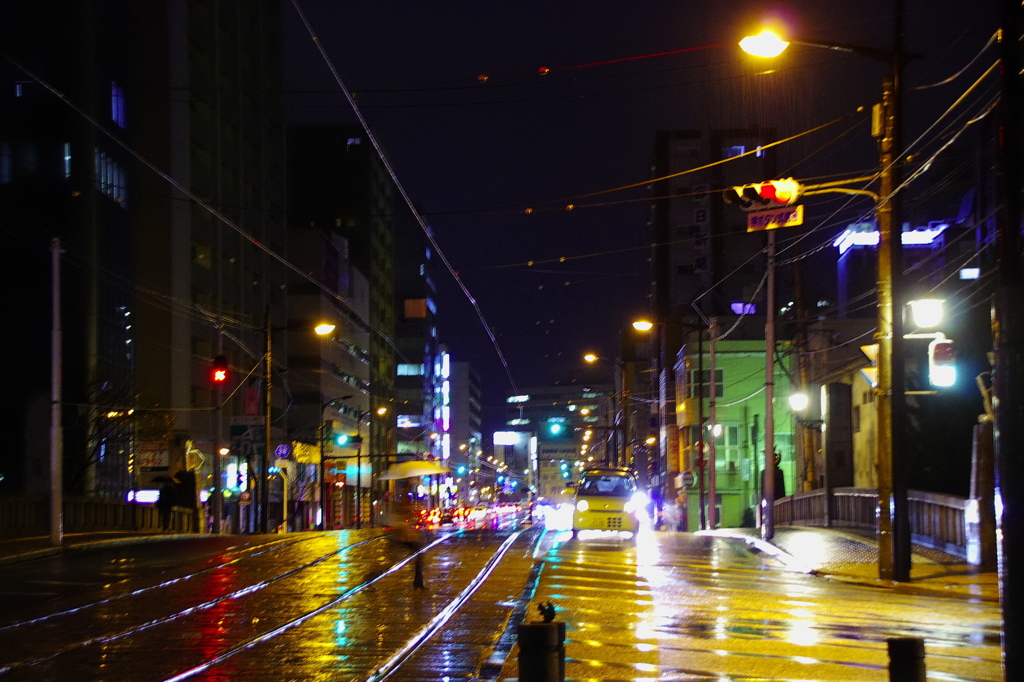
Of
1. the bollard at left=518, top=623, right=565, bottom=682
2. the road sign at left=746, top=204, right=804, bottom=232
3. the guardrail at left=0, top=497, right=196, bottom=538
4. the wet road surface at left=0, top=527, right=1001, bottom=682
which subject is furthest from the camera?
the guardrail at left=0, top=497, right=196, bottom=538

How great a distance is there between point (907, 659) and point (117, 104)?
49391 mm

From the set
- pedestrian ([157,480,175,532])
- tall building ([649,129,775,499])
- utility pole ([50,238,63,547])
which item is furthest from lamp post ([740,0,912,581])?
tall building ([649,129,775,499])

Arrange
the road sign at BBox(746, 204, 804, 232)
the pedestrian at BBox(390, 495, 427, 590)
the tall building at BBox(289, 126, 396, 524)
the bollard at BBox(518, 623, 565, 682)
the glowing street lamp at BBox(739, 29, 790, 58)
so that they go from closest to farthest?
the bollard at BBox(518, 623, 565, 682) → the glowing street lamp at BBox(739, 29, 790, 58) → the pedestrian at BBox(390, 495, 427, 590) → the road sign at BBox(746, 204, 804, 232) → the tall building at BBox(289, 126, 396, 524)

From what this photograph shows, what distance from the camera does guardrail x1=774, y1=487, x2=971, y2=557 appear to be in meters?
22.1

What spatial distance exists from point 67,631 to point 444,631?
15.1 ft

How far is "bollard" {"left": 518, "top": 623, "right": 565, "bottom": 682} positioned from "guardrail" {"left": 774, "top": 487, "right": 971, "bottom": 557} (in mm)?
14770

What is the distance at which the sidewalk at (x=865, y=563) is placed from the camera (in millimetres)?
18000

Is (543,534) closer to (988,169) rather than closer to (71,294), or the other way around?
(71,294)

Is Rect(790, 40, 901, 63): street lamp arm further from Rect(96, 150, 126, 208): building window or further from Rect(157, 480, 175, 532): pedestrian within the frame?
Rect(96, 150, 126, 208): building window

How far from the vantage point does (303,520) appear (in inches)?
2795

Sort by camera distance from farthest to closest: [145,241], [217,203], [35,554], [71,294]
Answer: [217,203] < [145,241] < [71,294] < [35,554]

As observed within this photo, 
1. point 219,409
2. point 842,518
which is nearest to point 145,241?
point 219,409

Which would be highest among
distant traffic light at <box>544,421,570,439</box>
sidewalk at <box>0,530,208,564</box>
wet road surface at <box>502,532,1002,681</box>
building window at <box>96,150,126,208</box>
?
building window at <box>96,150,126,208</box>

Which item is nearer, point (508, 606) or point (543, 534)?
point (508, 606)
